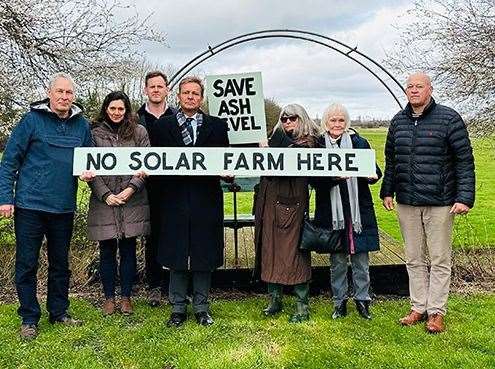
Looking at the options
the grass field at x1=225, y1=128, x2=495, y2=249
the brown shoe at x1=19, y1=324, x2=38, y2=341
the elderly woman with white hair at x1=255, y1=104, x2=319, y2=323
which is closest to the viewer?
the brown shoe at x1=19, y1=324, x2=38, y2=341

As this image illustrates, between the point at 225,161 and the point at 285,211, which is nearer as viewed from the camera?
the point at 225,161

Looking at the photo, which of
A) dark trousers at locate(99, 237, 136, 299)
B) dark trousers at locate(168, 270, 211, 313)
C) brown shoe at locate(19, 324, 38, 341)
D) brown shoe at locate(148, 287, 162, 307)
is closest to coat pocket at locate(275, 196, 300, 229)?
dark trousers at locate(168, 270, 211, 313)

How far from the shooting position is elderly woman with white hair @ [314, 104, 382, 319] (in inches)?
209

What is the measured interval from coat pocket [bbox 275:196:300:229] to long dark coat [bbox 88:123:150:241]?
117 cm

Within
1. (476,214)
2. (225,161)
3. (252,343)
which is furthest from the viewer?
(476,214)

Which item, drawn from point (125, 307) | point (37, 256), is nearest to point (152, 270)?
point (125, 307)

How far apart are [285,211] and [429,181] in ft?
4.02

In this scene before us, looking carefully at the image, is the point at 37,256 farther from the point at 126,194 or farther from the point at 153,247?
the point at 153,247

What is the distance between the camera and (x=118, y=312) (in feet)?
18.9

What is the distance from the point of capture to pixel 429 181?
505cm

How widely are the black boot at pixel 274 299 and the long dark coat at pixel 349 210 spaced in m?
0.76

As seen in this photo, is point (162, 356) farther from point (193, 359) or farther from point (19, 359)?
point (19, 359)

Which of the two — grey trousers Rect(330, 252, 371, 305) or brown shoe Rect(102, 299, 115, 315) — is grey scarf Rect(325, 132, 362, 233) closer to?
grey trousers Rect(330, 252, 371, 305)

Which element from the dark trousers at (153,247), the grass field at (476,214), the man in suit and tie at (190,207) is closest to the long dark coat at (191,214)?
the man in suit and tie at (190,207)
